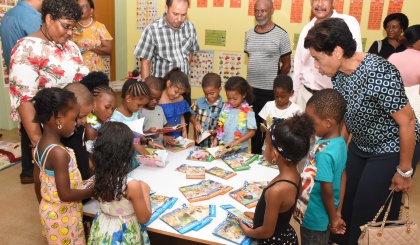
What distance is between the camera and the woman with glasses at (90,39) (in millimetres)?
3803

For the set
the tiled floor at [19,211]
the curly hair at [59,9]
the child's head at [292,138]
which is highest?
the curly hair at [59,9]

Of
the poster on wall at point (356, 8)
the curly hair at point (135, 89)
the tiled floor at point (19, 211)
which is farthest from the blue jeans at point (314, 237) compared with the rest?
the poster on wall at point (356, 8)

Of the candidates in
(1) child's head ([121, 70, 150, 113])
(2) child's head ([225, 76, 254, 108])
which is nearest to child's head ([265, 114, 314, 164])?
(1) child's head ([121, 70, 150, 113])

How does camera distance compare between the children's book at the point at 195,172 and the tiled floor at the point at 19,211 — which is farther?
the tiled floor at the point at 19,211

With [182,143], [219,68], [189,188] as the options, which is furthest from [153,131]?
[219,68]

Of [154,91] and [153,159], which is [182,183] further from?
[154,91]

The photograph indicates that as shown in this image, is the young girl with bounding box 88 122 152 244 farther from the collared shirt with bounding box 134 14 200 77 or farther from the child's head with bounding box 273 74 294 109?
the collared shirt with bounding box 134 14 200 77

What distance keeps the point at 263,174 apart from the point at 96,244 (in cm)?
117

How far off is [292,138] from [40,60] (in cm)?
172

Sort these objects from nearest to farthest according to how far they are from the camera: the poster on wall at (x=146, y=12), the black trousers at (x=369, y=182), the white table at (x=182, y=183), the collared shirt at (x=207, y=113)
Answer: the white table at (x=182, y=183) < the black trousers at (x=369, y=182) < the collared shirt at (x=207, y=113) < the poster on wall at (x=146, y=12)

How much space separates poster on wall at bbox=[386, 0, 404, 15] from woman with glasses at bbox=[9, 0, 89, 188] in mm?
4359

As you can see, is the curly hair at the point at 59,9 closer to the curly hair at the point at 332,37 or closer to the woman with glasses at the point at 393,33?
the curly hair at the point at 332,37

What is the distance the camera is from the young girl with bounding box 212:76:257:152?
2.95m

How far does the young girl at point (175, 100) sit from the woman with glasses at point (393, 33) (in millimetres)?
3101
